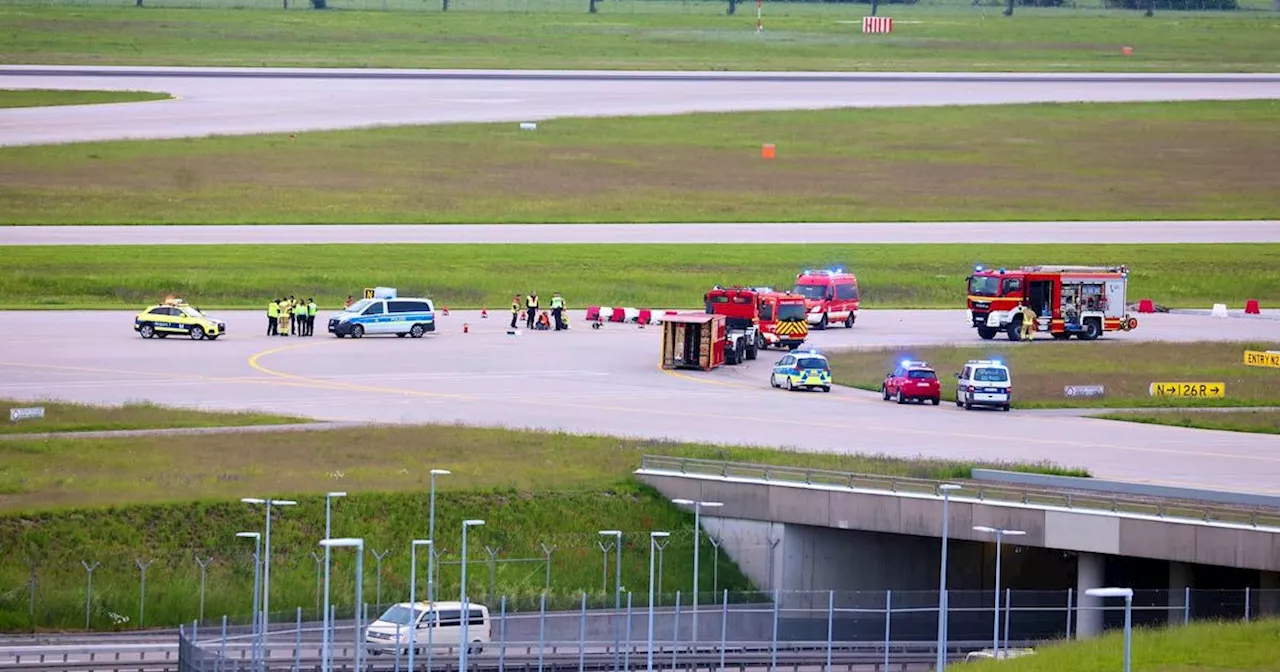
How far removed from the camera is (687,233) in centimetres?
12550

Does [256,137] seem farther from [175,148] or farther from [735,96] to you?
[735,96]

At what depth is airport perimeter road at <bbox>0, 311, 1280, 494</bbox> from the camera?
218 ft

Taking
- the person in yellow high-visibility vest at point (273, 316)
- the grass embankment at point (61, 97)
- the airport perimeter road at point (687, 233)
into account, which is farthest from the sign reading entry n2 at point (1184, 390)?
the grass embankment at point (61, 97)

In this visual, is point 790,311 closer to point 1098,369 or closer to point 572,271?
point 1098,369

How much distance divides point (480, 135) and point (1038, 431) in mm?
87308

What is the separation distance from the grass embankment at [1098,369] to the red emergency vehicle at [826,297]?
8973 mm

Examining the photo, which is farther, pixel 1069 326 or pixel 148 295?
pixel 148 295

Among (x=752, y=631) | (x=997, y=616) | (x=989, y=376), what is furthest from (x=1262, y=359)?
(x=752, y=631)

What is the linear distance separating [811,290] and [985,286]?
28.3 feet

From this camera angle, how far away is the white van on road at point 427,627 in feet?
155

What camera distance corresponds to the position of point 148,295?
103 m

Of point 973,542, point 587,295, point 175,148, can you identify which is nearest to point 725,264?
point 587,295

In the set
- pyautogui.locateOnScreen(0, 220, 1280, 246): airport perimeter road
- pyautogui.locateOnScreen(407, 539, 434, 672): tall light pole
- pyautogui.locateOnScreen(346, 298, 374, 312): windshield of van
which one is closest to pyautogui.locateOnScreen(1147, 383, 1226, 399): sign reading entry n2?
pyautogui.locateOnScreen(407, 539, 434, 672): tall light pole

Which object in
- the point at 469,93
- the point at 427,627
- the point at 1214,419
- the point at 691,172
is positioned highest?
the point at 469,93
